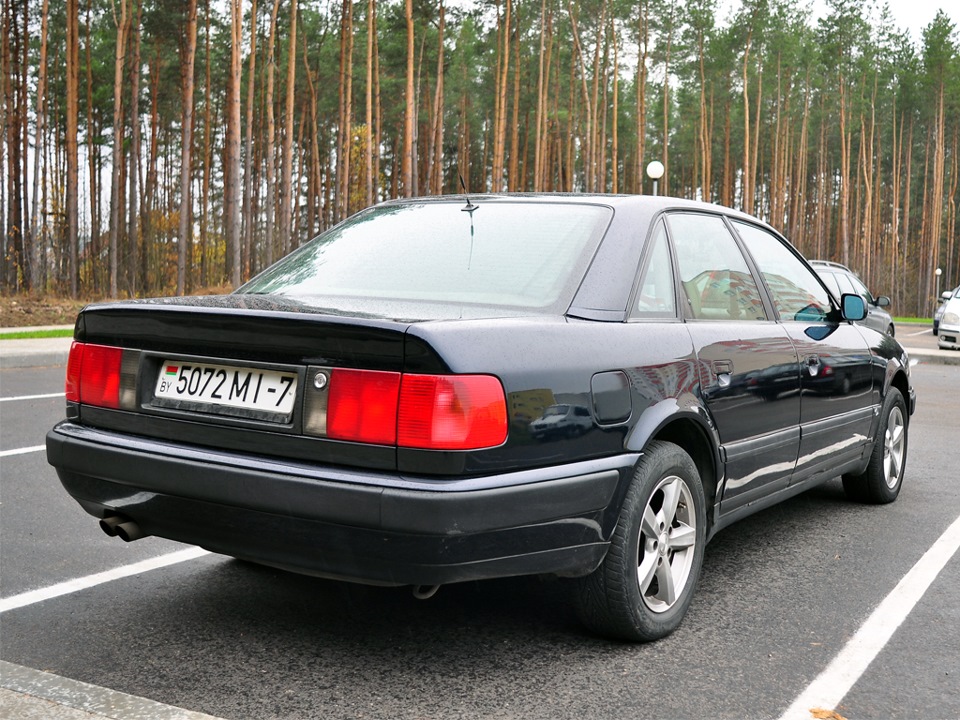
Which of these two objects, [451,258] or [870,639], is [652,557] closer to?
[870,639]

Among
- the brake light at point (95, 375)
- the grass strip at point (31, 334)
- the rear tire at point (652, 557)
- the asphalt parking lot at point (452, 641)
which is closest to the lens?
the asphalt parking lot at point (452, 641)

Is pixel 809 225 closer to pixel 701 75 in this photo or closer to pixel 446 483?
pixel 701 75

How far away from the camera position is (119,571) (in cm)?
419

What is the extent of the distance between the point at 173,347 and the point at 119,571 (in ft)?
4.79

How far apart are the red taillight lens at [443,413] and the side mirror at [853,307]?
2.97 meters

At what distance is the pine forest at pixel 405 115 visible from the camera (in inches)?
1364

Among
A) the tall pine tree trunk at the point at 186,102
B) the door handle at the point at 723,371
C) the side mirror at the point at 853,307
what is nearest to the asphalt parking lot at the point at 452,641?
the door handle at the point at 723,371

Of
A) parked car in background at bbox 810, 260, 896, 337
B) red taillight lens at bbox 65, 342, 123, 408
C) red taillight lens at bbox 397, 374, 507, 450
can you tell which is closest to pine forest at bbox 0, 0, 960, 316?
parked car in background at bbox 810, 260, 896, 337

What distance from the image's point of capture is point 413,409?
2770 millimetres

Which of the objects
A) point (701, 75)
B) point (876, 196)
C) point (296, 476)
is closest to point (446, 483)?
point (296, 476)

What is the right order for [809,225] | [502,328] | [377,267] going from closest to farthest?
[502,328] < [377,267] < [809,225]

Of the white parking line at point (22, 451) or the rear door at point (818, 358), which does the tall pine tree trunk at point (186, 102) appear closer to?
the white parking line at point (22, 451)

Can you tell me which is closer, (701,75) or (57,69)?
(57,69)

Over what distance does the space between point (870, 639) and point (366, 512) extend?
6.41ft
